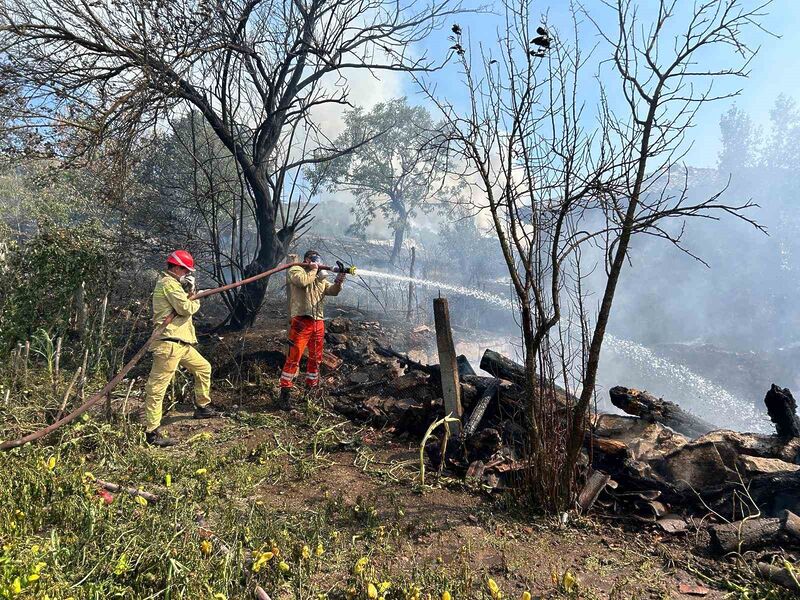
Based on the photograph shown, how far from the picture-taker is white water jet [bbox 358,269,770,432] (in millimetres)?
17875

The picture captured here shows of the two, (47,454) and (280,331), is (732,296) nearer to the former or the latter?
(280,331)

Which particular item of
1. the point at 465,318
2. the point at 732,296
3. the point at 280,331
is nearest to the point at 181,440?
the point at 280,331

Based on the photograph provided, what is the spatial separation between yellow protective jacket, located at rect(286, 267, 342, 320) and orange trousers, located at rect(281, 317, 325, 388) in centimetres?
10

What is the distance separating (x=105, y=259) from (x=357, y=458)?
4.70 meters

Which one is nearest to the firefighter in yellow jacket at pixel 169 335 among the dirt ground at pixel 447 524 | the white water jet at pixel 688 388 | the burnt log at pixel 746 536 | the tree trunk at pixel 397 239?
the dirt ground at pixel 447 524

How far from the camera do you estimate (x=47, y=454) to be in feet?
12.3

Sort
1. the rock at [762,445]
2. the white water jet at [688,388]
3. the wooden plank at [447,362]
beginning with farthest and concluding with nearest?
1. the white water jet at [688,388]
2. the wooden plank at [447,362]
3. the rock at [762,445]

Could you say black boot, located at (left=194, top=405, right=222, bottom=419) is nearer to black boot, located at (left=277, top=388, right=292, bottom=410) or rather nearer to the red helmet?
black boot, located at (left=277, top=388, right=292, bottom=410)

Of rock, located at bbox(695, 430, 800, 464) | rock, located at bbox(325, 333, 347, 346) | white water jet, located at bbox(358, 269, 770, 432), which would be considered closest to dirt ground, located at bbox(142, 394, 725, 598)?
rock, located at bbox(695, 430, 800, 464)

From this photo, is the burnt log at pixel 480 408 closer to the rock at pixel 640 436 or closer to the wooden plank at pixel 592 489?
the rock at pixel 640 436

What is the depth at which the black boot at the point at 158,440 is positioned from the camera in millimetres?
4555

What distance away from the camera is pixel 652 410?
5.65 metres

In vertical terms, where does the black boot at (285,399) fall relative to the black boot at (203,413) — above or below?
above

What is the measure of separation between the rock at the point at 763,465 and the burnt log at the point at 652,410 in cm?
117
